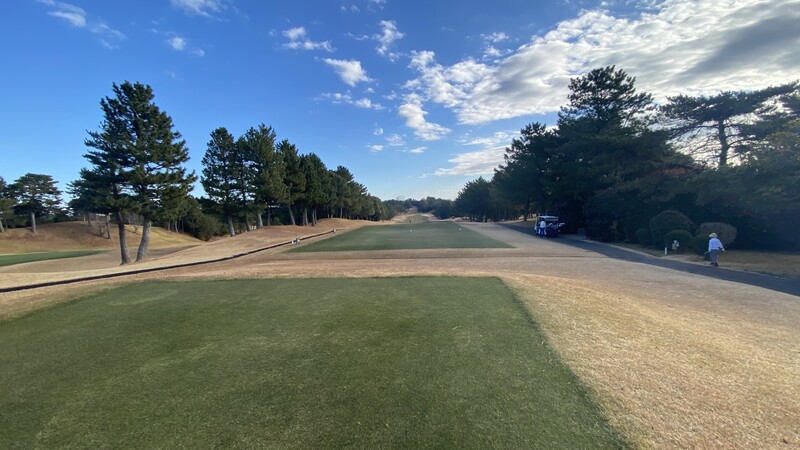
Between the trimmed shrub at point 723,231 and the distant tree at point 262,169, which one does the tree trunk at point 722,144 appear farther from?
the distant tree at point 262,169

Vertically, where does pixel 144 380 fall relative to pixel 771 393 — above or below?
above

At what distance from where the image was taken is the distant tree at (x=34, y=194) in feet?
151

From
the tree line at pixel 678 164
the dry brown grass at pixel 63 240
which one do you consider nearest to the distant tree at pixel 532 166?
the tree line at pixel 678 164

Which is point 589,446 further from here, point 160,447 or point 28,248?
point 28,248

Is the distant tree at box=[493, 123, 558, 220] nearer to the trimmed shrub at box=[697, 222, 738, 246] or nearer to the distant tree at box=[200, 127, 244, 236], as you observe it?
the trimmed shrub at box=[697, 222, 738, 246]

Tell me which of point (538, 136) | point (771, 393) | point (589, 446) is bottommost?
point (771, 393)

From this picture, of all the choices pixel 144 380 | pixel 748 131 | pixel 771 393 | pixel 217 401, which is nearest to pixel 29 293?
pixel 144 380

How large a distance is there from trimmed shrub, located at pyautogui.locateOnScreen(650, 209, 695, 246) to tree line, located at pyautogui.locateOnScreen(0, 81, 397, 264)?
1254 inches

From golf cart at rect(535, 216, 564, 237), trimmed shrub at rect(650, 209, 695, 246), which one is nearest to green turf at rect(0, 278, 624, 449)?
trimmed shrub at rect(650, 209, 695, 246)

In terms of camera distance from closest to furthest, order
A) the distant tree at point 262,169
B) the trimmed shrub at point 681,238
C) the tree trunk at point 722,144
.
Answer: the trimmed shrub at point 681,238 → the tree trunk at point 722,144 → the distant tree at point 262,169

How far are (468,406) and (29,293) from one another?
11.7 meters

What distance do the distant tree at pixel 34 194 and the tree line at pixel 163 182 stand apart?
0.33ft

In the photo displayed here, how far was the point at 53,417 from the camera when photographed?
347 centimetres

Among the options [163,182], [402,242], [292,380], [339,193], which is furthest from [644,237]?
[339,193]
